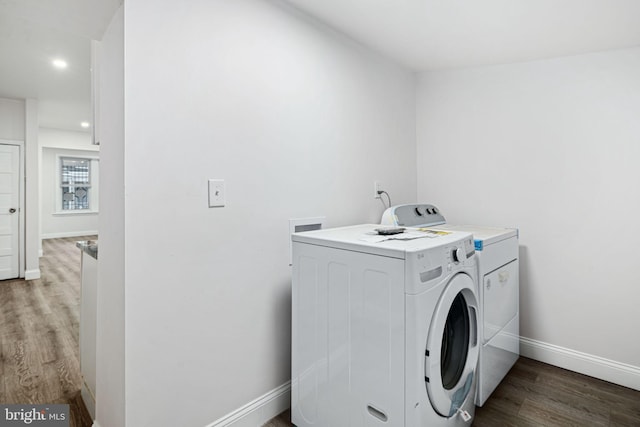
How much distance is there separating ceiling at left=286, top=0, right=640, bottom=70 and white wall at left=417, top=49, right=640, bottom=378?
23 centimetres

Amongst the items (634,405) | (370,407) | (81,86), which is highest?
(81,86)

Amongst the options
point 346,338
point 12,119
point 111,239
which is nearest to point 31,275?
point 12,119

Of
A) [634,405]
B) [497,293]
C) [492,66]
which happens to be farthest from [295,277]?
[492,66]

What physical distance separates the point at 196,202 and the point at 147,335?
55 centimetres

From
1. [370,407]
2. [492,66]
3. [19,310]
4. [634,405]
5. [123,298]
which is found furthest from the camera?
[19,310]

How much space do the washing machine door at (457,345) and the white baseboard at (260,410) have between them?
0.83m

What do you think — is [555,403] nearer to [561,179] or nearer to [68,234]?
[561,179]

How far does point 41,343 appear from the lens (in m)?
2.59

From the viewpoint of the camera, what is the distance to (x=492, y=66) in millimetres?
2574

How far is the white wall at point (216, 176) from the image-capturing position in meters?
1.28

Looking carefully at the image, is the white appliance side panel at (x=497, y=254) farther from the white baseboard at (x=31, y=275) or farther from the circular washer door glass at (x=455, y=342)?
the white baseboard at (x=31, y=275)

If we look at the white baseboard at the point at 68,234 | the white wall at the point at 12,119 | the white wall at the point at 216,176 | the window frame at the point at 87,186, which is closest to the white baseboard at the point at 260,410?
the white wall at the point at 216,176

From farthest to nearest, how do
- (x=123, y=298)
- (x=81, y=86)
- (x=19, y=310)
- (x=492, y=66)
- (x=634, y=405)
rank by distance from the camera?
(x=81, y=86) → (x=19, y=310) → (x=492, y=66) → (x=634, y=405) → (x=123, y=298)

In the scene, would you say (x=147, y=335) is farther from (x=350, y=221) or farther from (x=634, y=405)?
(x=634, y=405)
